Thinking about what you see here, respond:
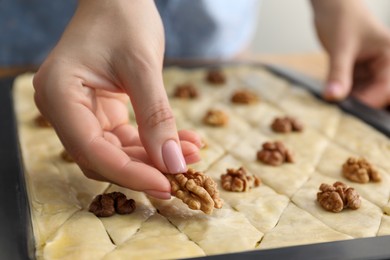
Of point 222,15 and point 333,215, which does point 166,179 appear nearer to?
point 333,215

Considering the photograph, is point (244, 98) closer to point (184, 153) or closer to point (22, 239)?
point (184, 153)

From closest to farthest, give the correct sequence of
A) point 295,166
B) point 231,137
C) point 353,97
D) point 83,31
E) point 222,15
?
point 83,31 < point 295,166 < point 231,137 < point 353,97 < point 222,15

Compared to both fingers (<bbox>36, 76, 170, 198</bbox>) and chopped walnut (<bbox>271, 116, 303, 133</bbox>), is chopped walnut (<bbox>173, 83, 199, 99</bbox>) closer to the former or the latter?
chopped walnut (<bbox>271, 116, 303, 133</bbox>)

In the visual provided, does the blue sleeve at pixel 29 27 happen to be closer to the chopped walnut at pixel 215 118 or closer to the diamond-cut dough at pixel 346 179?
the chopped walnut at pixel 215 118

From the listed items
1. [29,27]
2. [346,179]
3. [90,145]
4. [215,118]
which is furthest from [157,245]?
[29,27]

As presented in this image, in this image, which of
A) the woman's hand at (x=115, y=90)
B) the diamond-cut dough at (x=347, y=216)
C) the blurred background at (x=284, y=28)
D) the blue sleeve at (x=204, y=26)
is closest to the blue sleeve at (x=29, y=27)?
the blue sleeve at (x=204, y=26)

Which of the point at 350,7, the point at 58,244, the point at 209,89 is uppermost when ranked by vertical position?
the point at 350,7

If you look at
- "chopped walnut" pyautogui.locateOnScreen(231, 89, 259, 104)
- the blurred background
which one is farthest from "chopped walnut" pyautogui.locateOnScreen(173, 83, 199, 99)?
the blurred background

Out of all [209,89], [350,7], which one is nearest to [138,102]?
[209,89]
